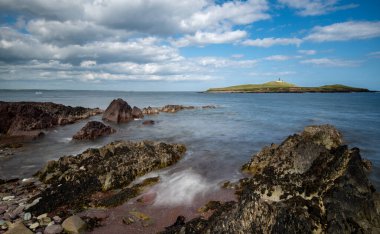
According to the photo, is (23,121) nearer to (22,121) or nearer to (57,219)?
(22,121)

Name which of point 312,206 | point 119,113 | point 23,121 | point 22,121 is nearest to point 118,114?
point 119,113

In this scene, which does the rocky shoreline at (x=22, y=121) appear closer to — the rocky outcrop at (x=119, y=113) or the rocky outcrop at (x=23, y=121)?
the rocky outcrop at (x=23, y=121)

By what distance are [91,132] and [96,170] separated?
16.8 meters

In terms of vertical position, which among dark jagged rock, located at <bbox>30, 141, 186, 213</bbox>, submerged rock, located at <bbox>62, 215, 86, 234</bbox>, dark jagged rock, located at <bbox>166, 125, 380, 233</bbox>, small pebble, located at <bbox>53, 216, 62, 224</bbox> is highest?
dark jagged rock, located at <bbox>166, 125, 380, 233</bbox>

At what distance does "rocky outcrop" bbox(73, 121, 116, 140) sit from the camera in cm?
3250

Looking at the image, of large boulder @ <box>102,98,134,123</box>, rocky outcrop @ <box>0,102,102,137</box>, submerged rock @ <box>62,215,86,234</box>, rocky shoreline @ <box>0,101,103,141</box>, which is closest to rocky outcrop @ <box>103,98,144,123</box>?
large boulder @ <box>102,98,134,123</box>

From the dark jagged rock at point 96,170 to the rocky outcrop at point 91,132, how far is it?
11.2 metres

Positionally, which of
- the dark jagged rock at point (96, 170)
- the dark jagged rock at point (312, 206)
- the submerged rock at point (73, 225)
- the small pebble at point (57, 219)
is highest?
the dark jagged rock at point (312, 206)

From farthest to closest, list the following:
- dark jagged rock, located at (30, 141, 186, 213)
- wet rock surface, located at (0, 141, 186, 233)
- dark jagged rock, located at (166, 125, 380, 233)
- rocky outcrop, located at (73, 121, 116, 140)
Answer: rocky outcrop, located at (73, 121, 116, 140) → dark jagged rock, located at (30, 141, 186, 213) → wet rock surface, located at (0, 141, 186, 233) → dark jagged rock, located at (166, 125, 380, 233)

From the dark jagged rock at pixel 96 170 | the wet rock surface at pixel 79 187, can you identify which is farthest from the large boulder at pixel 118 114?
the wet rock surface at pixel 79 187

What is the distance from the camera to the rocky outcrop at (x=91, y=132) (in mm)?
32500

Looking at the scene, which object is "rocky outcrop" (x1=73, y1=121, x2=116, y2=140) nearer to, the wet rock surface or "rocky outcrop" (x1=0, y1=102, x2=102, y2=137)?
"rocky outcrop" (x1=0, y1=102, x2=102, y2=137)

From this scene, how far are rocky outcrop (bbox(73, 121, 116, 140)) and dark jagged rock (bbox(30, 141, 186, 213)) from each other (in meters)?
11.2

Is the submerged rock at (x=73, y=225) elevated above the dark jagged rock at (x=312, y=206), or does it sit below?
below
